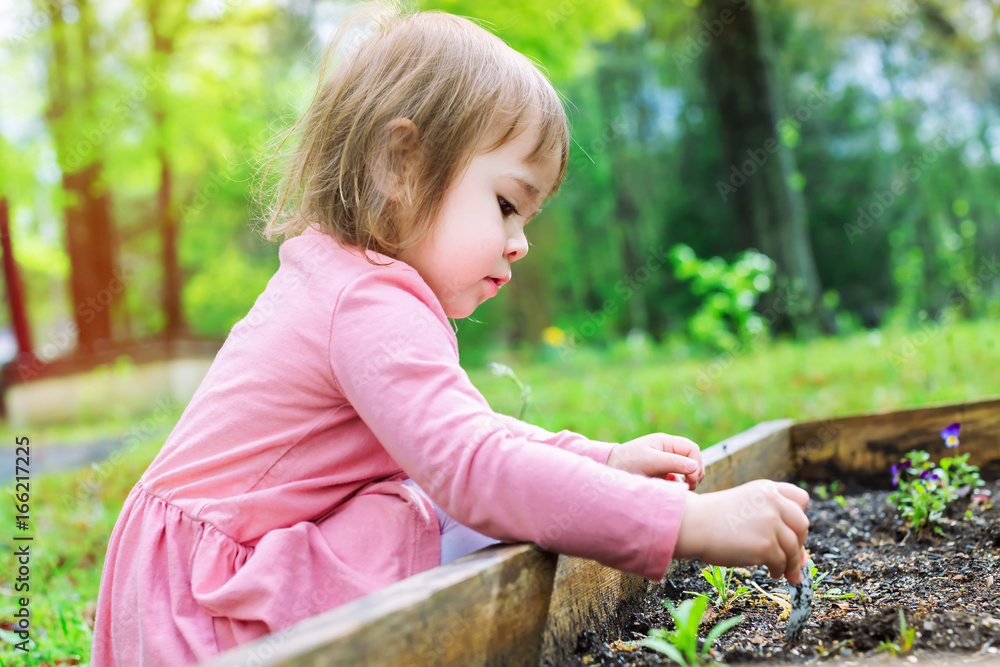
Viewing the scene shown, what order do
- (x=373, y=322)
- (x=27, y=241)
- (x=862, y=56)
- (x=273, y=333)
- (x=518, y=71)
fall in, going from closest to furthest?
(x=373, y=322) < (x=273, y=333) < (x=518, y=71) < (x=27, y=241) < (x=862, y=56)

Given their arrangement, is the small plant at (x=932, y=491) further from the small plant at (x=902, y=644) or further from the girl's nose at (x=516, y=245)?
the girl's nose at (x=516, y=245)

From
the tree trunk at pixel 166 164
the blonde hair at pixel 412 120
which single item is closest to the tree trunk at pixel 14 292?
the tree trunk at pixel 166 164

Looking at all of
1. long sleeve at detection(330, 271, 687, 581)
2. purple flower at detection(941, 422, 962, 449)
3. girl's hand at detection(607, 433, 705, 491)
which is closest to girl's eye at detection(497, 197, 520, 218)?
long sleeve at detection(330, 271, 687, 581)

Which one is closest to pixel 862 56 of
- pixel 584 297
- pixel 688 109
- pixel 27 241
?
pixel 688 109

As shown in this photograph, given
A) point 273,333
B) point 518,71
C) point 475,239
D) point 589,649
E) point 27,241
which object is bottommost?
point 27,241

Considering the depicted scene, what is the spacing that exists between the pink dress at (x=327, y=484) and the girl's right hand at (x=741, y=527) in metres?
0.04

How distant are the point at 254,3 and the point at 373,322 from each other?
35.9 feet

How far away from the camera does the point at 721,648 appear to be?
3.85 feet

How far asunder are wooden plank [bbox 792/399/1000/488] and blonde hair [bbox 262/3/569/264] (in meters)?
1.29

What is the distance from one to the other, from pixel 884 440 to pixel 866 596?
0.96m

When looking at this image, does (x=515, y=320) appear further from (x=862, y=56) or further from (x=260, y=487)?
(x=260, y=487)

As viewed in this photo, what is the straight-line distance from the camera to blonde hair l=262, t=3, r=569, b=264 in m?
1.34

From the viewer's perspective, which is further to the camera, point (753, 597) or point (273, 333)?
point (753, 597)

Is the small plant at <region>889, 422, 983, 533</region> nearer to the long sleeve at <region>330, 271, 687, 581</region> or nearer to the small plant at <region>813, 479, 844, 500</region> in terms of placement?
the small plant at <region>813, 479, 844, 500</region>
